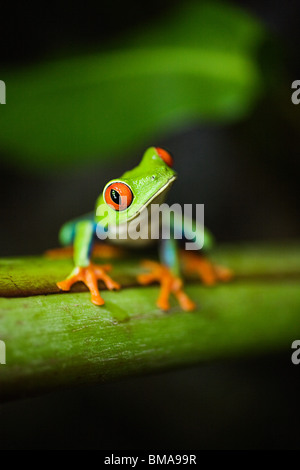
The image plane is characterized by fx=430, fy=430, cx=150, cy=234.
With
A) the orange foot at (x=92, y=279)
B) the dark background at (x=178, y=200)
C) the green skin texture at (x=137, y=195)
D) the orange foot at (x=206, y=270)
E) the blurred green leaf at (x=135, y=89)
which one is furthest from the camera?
the dark background at (x=178, y=200)

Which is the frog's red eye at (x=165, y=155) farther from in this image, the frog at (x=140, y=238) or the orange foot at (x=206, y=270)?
the orange foot at (x=206, y=270)

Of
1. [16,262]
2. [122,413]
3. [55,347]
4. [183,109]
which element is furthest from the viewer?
[122,413]

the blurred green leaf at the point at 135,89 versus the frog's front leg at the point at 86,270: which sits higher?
the blurred green leaf at the point at 135,89

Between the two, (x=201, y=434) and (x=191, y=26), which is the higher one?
(x=191, y=26)

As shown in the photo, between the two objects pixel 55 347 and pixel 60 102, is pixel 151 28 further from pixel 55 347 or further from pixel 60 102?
pixel 55 347

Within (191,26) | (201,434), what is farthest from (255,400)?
(191,26)

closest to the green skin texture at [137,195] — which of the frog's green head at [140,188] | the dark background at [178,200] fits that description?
the frog's green head at [140,188]

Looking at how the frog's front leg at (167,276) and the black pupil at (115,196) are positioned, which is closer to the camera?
the black pupil at (115,196)

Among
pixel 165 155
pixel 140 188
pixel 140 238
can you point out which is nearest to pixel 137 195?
pixel 140 188
